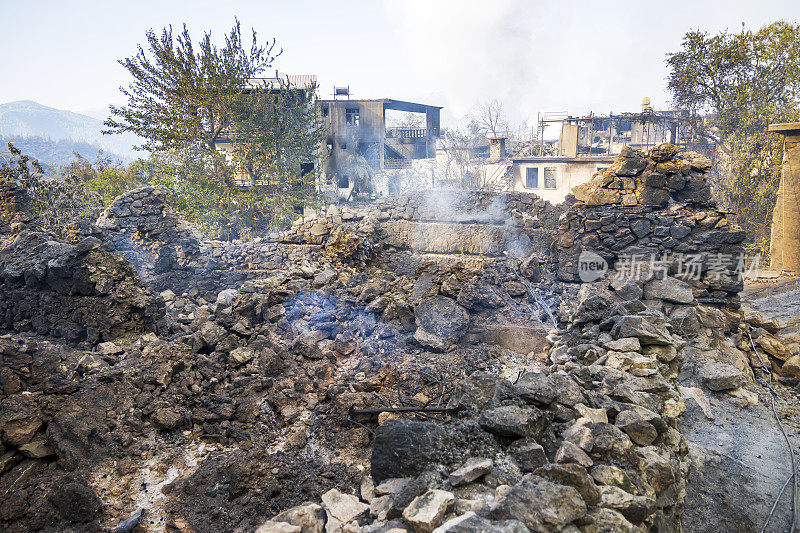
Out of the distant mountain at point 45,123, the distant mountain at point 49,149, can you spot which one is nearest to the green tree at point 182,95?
the distant mountain at point 49,149

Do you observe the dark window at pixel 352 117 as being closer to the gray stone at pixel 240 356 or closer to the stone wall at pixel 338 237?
the stone wall at pixel 338 237

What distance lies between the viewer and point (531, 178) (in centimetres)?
2412

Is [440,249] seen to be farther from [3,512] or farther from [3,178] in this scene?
[3,512]

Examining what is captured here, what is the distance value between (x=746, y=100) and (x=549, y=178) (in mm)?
8441

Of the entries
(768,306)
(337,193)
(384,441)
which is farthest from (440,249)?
(384,441)

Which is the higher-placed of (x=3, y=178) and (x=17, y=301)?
(x=3, y=178)

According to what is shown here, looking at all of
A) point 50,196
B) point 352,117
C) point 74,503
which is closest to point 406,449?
point 74,503

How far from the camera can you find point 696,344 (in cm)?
674

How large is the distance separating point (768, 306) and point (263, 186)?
52.5ft

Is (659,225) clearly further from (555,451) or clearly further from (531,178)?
(531,178)

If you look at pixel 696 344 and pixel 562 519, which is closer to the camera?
pixel 562 519

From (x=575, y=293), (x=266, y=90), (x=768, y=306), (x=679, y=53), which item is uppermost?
(x=679, y=53)

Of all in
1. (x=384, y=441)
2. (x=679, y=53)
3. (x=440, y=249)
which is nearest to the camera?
(x=384, y=441)

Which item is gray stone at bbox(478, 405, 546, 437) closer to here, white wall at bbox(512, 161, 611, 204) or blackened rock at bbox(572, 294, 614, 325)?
blackened rock at bbox(572, 294, 614, 325)
